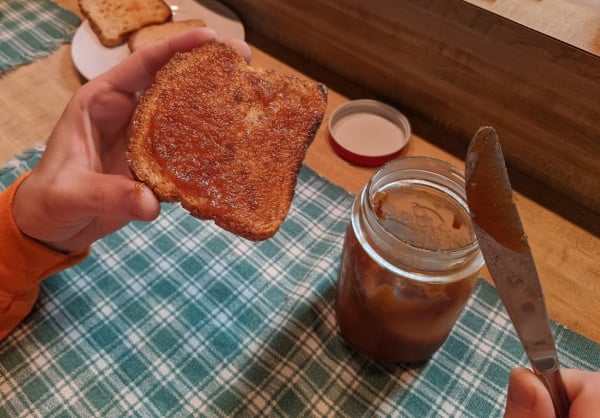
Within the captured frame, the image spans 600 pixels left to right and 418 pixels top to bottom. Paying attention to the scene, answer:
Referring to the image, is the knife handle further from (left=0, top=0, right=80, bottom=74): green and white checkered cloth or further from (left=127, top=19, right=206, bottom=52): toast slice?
(left=0, top=0, right=80, bottom=74): green and white checkered cloth

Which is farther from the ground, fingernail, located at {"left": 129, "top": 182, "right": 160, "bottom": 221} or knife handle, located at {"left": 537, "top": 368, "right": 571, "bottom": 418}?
fingernail, located at {"left": 129, "top": 182, "right": 160, "bottom": 221}

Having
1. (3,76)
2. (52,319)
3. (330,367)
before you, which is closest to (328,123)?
(330,367)

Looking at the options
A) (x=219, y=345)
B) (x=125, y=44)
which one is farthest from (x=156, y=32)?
(x=219, y=345)

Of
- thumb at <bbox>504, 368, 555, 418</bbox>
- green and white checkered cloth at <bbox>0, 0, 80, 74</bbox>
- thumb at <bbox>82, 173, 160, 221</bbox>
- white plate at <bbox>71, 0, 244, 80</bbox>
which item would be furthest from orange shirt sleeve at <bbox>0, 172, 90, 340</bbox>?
thumb at <bbox>504, 368, 555, 418</bbox>

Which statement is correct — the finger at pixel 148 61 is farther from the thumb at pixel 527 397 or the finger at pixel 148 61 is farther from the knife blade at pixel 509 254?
the thumb at pixel 527 397

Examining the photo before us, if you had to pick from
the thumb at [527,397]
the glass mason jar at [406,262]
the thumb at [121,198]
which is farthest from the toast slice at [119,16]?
the thumb at [527,397]

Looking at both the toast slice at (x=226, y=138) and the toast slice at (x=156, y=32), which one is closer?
the toast slice at (x=226, y=138)

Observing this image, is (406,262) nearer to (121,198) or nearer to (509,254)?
(509,254)
